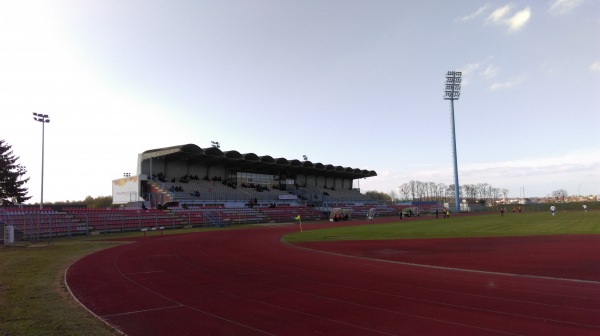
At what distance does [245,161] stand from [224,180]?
4.95 meters

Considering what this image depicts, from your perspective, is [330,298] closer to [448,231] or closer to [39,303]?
[39,303]

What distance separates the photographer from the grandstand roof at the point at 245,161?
167 ft

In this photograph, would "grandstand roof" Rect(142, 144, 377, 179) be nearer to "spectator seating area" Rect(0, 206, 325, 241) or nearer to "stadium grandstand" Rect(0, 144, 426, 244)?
"stadium grandstand" Rect(0, 144, 426, 244)

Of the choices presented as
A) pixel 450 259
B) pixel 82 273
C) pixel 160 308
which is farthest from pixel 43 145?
pixel 450 259

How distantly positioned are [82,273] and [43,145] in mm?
26879

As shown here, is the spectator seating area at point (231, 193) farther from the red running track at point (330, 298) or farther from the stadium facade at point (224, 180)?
the red running track at point (330, 298)

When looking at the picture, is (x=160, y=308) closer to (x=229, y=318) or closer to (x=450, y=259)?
(x=229, y=318)

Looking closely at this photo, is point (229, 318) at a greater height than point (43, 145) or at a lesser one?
lesser

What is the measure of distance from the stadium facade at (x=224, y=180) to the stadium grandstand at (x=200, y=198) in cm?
12

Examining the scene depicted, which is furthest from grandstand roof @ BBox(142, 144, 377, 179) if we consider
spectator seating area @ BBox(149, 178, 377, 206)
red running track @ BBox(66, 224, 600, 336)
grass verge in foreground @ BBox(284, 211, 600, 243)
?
red running track @ BBox(66, 224, 600, 336)

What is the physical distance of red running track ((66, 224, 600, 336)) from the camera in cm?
691

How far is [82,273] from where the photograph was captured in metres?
12.9

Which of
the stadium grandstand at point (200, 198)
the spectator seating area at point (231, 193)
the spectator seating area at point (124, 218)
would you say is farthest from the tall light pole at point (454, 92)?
the spectator seating area at point (124, 218)

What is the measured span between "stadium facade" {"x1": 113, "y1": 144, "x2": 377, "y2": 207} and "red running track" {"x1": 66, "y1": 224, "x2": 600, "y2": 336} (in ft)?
117
